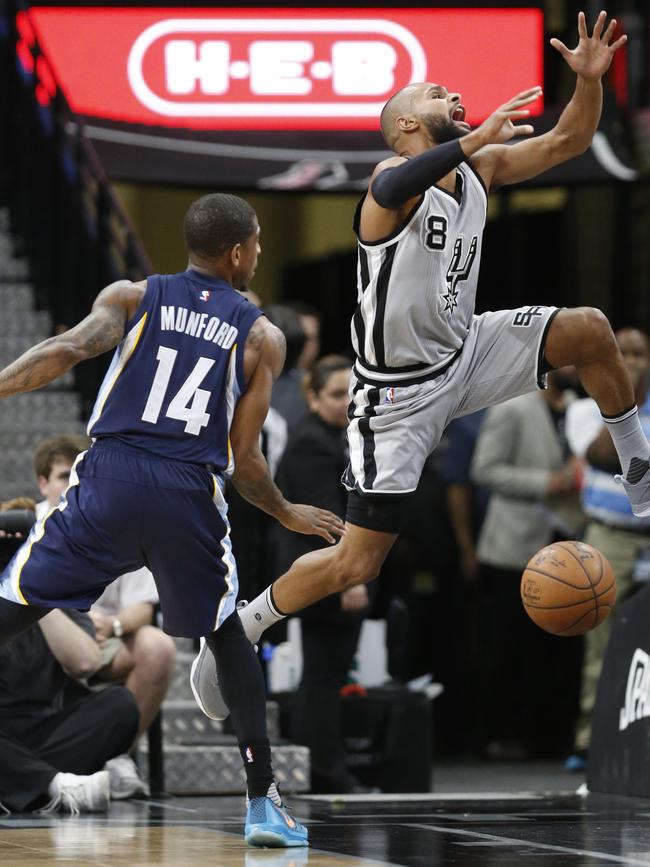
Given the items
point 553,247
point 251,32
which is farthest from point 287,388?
point 553,247

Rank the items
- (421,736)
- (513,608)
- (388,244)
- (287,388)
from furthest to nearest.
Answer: (513,608), (287,388), (421,736), (388,244)

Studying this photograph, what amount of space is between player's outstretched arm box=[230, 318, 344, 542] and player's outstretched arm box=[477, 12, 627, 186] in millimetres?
1375

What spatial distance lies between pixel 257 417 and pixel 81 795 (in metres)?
2.00

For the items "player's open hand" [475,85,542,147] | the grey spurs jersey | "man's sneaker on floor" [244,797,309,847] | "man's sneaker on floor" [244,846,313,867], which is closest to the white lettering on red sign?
the grey spurs jersey

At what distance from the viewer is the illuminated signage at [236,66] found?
13.0 meters

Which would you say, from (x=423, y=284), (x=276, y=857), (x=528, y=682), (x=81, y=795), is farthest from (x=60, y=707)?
(x=528, y=682)

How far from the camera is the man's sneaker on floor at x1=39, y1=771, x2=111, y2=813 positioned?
6.79 m

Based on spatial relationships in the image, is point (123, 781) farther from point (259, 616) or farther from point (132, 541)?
point (132, 541)

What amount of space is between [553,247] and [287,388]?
6336 mm

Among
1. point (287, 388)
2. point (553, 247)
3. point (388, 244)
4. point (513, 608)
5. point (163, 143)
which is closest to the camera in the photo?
point (388, 244)

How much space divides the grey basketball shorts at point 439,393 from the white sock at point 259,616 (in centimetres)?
64

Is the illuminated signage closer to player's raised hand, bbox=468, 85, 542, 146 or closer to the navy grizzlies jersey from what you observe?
player's raised hand, bbox=468, 85, 542, 146

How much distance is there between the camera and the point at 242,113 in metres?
13.1

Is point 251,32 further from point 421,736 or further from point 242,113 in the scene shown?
point 421,736
